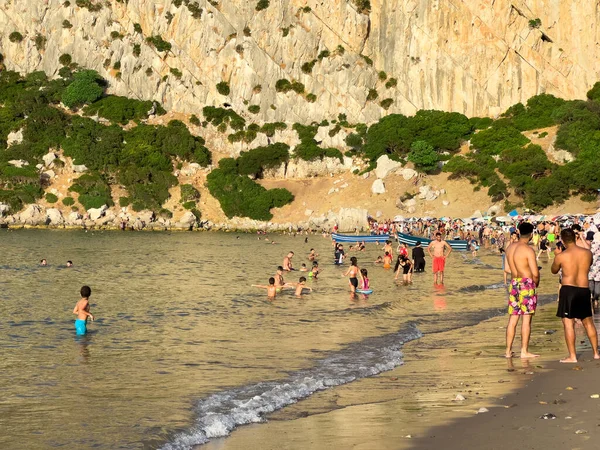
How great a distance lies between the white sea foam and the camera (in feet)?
30.6

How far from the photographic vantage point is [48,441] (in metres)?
8.81

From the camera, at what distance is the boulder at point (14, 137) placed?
3553 inches

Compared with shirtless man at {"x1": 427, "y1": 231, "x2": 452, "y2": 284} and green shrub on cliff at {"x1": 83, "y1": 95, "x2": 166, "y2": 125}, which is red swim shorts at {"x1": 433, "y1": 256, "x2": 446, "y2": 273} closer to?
shirtless man at {"x1": 427, "y1": 231, "x2": 452, "y2": 284}

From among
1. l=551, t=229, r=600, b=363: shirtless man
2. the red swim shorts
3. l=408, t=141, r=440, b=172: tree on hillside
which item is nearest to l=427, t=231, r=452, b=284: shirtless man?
the red swim shorts

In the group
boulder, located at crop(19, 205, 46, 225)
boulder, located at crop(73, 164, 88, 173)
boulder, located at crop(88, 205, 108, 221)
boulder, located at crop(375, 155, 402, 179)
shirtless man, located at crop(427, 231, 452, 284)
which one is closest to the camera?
shirtless man, located at crop(427, 231, 452, 284)

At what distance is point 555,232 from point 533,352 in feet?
124

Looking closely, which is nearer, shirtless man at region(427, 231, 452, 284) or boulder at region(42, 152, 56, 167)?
shirtless man at region(427, 231, 452, 284)

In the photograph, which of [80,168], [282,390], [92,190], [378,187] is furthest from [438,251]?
[80,168]

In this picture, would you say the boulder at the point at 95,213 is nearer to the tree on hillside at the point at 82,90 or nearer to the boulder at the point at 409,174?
the tree on hillside at the point at 82,90

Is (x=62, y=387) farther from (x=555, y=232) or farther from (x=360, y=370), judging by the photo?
(x=555, y=232)

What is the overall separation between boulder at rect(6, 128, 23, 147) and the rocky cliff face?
1106cm

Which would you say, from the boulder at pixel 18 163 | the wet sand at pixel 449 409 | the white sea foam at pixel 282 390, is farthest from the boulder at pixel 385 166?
the wet sand at pixel 449 409

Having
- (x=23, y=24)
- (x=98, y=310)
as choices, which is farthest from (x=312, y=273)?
(x=23, y=24)

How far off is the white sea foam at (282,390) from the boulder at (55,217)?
66931 mm
